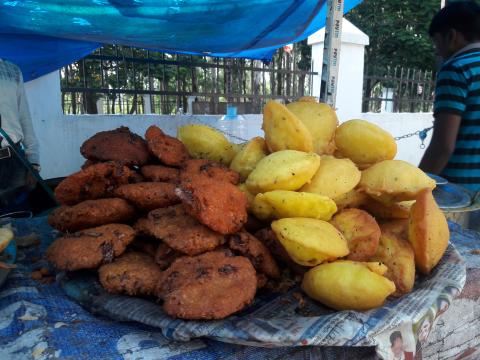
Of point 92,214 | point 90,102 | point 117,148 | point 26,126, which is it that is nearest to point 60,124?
point 90,102

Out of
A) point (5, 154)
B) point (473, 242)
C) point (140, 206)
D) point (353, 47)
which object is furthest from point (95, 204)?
point (353, 47)

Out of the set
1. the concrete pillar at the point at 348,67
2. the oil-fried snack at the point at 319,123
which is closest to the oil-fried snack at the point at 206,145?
the oil-fried snack at the point at 319,123

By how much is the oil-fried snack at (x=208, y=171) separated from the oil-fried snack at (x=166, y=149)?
0.25 ft

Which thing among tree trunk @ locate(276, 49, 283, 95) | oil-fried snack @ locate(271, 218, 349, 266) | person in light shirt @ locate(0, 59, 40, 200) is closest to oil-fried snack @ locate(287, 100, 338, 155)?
oil-fried snack @ locate(271, 218, 349, 266)

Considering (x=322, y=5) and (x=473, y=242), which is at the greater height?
(x=322, y=5)

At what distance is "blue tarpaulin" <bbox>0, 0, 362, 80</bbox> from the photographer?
220 centimetres

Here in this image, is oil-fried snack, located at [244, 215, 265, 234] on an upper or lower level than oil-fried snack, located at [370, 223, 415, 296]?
upper

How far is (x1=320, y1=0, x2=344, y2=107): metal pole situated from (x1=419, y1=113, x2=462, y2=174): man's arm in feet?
2.48

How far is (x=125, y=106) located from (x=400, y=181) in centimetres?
390

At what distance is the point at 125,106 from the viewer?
Answer: 4520 millimetres

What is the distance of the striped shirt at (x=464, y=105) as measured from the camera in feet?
7.61

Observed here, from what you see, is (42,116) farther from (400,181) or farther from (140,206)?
(400,181)

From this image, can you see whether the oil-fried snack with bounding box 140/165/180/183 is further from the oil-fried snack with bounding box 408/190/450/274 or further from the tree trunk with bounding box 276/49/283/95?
the tree trunk with bounding box 276/49/283/95

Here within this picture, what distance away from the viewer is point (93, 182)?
1.27 meters
